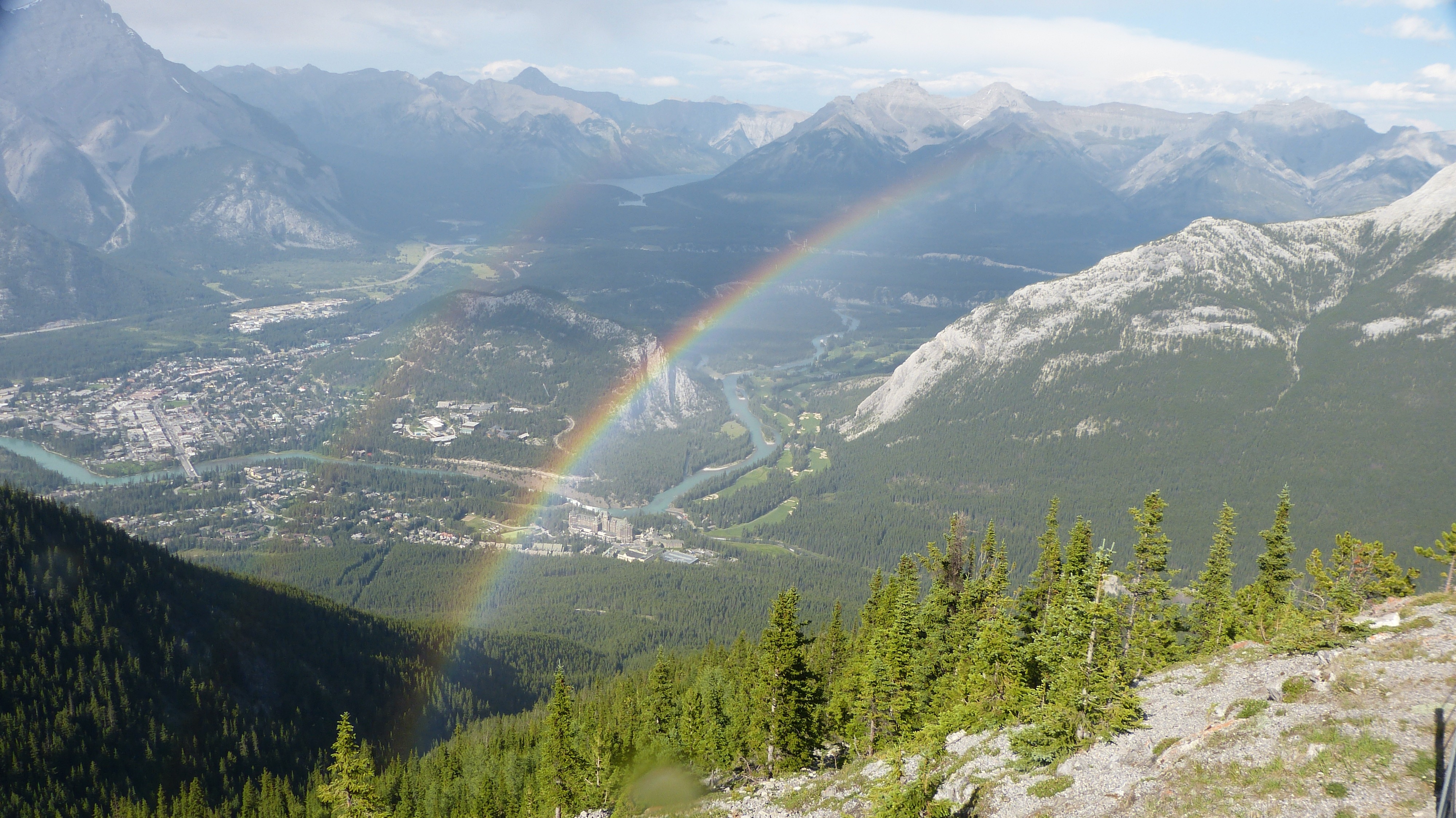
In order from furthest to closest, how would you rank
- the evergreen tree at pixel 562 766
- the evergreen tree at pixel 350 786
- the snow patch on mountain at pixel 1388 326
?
the snow patch on mountain at pixel 1388 326
the evergreen tree at pixel 562 766
the evergreen tree at pixel 350 786

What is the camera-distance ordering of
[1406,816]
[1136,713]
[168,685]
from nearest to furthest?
[1406,816], [1136,713], [168,685]

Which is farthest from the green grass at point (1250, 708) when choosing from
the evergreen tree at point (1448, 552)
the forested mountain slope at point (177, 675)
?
the forested mountain slope at point (177, 675)

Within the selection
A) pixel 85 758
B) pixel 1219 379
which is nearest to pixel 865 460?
pixel 1219 379

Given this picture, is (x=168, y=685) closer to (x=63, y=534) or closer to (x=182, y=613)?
(x=182, y=613)

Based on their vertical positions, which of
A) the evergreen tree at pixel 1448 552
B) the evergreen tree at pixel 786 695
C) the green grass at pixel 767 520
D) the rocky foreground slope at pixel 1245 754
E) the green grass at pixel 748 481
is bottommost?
the green grass at pixel 767 520

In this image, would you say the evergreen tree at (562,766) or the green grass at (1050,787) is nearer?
the green grass at (1050,787)

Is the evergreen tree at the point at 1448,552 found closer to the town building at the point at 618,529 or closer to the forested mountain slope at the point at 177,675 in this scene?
the forested mountain slope at the point at 177,675

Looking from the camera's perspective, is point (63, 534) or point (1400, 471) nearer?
point (63, 534)

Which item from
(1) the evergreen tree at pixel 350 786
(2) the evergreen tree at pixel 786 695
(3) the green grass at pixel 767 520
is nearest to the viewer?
(1) the evergreen tree at pixel 350 786
